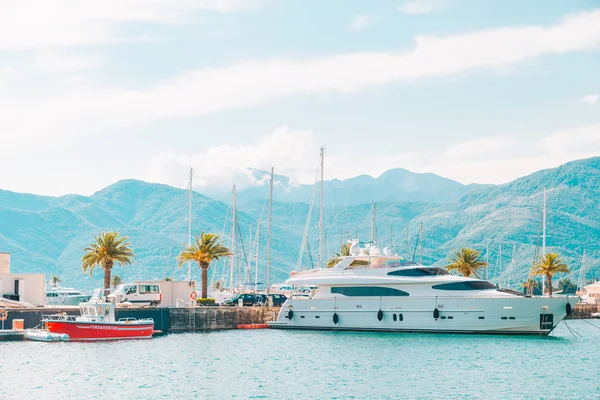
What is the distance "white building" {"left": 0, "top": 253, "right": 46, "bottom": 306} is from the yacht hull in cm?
2055

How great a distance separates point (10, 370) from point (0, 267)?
29712 millimetres

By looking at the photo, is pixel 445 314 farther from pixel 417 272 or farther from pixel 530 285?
pixel 530 285

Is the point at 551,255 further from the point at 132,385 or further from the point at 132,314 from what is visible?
the point at 132,385

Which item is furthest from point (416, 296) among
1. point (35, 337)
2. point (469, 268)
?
point (469, 268)

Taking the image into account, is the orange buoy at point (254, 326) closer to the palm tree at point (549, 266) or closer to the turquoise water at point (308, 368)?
the turquoise water at point (308, 368)

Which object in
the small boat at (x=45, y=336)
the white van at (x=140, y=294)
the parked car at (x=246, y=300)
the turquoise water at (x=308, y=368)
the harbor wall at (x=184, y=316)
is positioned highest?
the white van at (x=140, y=294)

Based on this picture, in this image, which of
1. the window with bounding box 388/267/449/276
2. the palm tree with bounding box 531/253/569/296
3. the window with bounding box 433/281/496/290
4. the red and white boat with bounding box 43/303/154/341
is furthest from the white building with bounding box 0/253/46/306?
the palm tree with bounding box 531/253/569/296

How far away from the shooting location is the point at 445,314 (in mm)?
58250

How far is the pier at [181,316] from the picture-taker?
2190 inches

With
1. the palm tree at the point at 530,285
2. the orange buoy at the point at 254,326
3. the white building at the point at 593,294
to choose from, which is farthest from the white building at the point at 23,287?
the white building at the point at 593,294

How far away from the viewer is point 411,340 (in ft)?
181

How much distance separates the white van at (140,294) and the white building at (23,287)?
17.5ft

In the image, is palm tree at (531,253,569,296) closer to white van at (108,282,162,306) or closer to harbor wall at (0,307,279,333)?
harbor wall at (0,307,279,333)

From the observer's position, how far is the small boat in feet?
171
